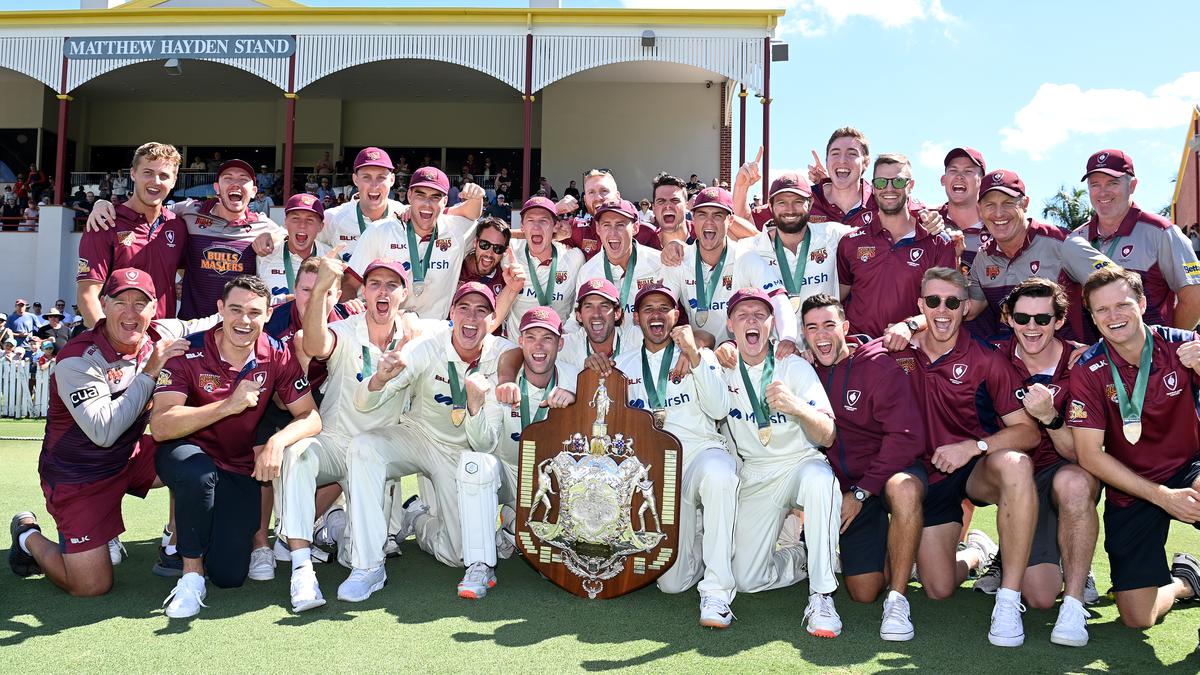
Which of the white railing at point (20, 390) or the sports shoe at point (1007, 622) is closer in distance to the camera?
the sports shoe at point (1007, 622)

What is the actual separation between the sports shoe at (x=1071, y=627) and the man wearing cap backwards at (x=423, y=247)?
444 cm

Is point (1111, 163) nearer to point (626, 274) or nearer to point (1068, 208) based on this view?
point (626, 274)

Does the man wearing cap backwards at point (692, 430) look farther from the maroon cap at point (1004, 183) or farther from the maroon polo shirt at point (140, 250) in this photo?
the maroon polo shirt at point (140, 250)

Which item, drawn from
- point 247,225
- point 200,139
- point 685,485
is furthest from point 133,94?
point 685,485

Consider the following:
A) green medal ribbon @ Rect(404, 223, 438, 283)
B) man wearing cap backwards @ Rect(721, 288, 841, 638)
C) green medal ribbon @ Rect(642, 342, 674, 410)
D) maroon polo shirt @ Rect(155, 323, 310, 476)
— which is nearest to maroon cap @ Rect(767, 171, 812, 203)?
man wearing cap backwards @ Rect(721, 288, 841, 638)

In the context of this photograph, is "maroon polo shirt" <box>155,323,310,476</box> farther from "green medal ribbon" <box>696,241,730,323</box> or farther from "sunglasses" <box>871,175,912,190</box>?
"sunglasses" <box>871,175,912,190</box>

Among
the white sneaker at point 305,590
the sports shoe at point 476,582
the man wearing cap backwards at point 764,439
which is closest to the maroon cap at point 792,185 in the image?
the man wearing cap backwards at point 764,439

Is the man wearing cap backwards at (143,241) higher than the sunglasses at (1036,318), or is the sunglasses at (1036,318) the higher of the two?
the man wearing cap backwards at (143,241)

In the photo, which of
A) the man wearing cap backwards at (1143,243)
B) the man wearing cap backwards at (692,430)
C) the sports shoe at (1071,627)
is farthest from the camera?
the man wearing cap backwards at (1143,243)

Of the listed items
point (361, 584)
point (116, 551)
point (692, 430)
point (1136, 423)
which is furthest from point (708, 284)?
point (116, 551)

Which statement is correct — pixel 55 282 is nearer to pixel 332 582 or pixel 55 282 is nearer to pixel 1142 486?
pixel 332 582

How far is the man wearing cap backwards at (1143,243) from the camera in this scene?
5445mm

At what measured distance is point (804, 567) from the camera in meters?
5.48

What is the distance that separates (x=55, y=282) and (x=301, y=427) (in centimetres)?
1910
